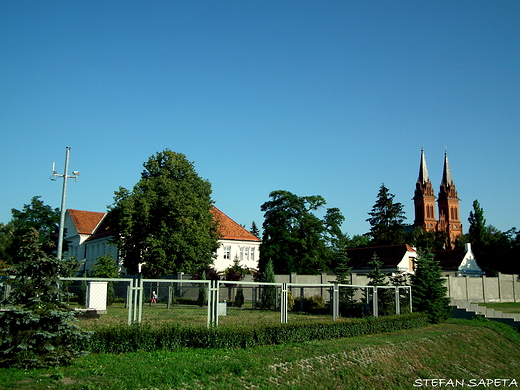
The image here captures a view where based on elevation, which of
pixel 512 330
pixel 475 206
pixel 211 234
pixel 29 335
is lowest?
pixel 512 330

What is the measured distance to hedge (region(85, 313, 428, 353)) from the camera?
1239 centimetres

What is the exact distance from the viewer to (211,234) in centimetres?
4909

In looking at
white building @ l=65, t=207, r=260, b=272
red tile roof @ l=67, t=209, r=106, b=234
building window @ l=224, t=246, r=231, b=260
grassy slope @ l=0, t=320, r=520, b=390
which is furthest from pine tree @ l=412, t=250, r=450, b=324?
red tile roof @ l=67, t=209, r=106, b=234

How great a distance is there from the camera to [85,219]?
75.8 meters

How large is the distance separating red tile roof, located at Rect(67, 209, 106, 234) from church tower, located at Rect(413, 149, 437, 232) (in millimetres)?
94491

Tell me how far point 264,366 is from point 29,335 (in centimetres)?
525

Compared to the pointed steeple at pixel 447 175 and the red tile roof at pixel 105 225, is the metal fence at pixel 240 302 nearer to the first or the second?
the red tile roof at pixel 105 225

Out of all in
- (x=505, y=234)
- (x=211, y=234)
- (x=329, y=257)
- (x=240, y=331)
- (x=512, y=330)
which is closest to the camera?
(x=240, y=331)

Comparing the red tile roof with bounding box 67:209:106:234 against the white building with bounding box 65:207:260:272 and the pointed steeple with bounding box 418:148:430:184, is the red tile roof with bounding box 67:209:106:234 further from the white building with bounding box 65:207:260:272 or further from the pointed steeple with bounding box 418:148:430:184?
the pointed steeple with bounding box 418:148:430:184

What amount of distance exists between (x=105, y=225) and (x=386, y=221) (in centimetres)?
4686

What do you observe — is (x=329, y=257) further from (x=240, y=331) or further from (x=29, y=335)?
(x=29, y=335)

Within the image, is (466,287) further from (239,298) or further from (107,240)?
(107,240)

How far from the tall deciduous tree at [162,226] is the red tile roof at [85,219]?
98.1 ft

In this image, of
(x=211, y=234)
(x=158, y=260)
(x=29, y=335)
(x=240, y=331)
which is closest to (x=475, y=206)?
(x=211, y=234)
